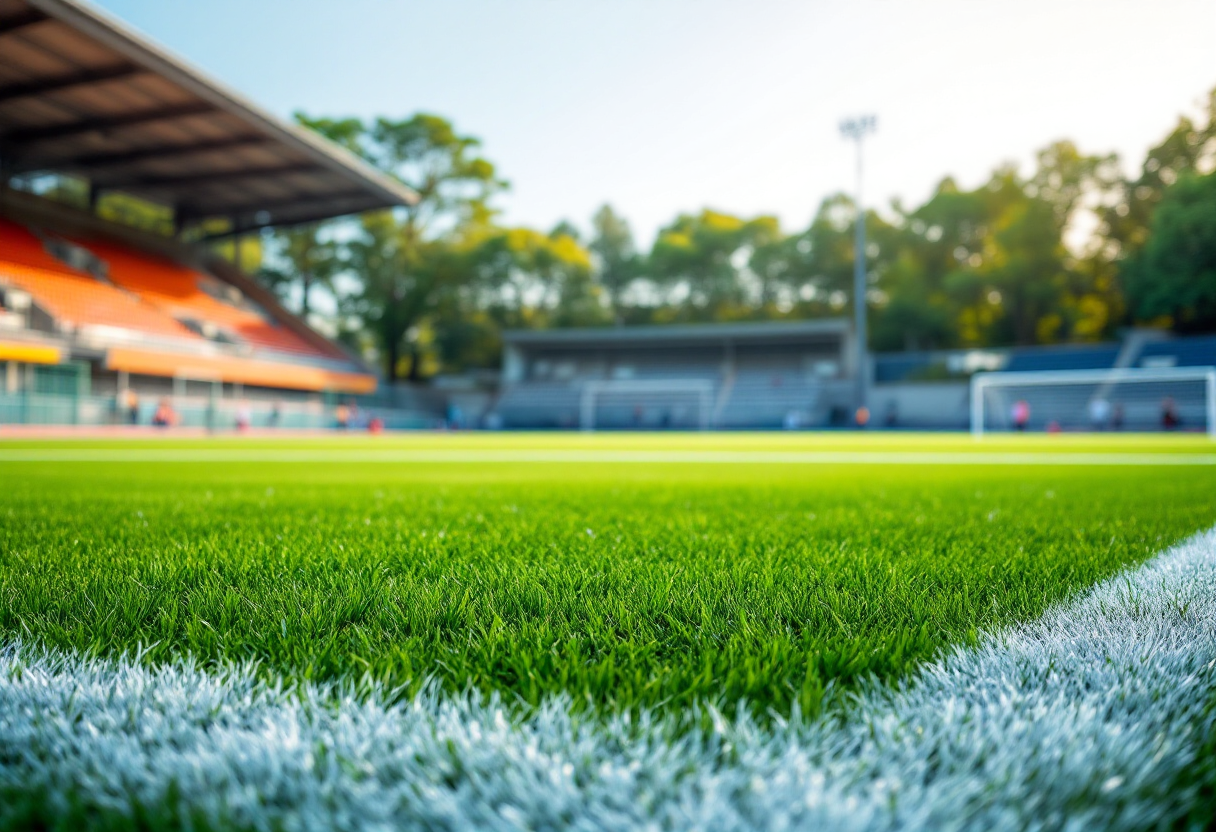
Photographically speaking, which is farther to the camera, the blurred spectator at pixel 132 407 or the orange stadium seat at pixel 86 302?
the blurred spectator at pixel 132 407

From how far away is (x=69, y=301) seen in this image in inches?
910

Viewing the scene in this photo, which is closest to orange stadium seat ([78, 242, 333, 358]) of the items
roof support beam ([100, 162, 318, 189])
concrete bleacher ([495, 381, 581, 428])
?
roof support beam ([100, 162, 318, 189])

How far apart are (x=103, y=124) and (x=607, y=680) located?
93.7ft

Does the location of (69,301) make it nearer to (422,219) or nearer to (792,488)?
(422,219)

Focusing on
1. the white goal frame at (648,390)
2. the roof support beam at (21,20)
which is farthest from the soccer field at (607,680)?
the white goal frame at (648,390)

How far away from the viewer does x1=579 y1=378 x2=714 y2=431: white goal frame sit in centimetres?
3691

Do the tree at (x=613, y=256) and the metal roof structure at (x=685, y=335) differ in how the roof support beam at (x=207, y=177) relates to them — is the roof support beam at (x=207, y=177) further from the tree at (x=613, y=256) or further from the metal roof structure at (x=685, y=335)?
the tree at (x=613, y=256)

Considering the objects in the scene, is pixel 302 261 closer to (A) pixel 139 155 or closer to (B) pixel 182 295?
(B) pixel 182 295

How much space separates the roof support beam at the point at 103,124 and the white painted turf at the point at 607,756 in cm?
2555

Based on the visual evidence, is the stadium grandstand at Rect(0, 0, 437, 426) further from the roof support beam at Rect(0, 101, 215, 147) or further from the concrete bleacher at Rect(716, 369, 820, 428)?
the concrete bleacher at Rect(716, 369, 820, 428)

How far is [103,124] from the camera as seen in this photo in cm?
2273

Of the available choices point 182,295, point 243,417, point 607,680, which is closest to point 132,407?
point 243,417

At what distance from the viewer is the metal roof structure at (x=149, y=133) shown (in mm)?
18547

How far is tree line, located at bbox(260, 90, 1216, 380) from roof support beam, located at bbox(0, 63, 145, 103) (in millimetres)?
18756
